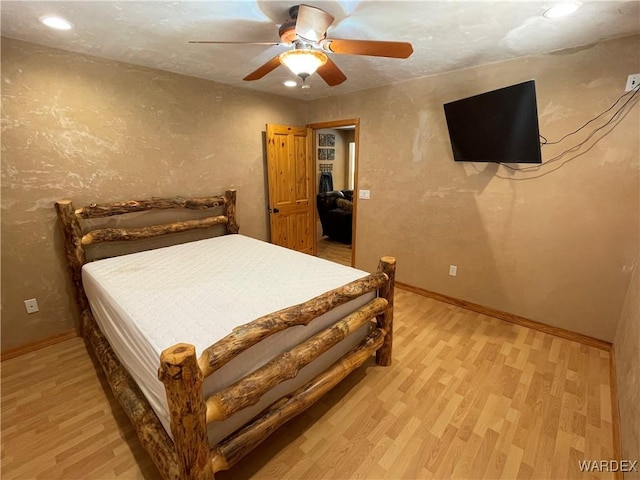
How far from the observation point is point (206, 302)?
174 centimetres

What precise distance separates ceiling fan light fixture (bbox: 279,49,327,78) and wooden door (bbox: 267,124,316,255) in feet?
7.00

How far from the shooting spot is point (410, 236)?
354 cm

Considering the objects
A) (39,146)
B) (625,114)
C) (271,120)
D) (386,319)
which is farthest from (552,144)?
(39,146)

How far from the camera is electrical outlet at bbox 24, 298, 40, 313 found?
2422 millimetres

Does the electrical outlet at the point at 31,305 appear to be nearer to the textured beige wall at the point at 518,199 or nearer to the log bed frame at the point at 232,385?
the log bed frame at the point at 232,385

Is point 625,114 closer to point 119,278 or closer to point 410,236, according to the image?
point 410,236

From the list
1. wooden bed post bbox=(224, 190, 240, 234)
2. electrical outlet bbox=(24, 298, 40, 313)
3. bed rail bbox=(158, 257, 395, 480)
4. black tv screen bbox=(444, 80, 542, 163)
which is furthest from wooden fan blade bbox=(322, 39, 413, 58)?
electrical outlet bbox=(24, 298, 40, 313)

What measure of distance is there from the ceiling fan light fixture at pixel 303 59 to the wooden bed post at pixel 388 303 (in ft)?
4.47

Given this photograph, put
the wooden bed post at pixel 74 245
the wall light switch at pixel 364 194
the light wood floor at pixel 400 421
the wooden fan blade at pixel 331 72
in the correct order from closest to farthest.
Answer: the light wood floor at pixel 400 421, the wooden fan blade at pixel 331 72, the wooden bed post at pixel 74 245, the wall light switch at pixel 364 194

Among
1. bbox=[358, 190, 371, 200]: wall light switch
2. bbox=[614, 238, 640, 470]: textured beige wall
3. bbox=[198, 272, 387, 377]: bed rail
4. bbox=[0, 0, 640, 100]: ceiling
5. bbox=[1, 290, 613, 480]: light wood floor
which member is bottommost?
bbox=[1, 290, 613, 480]: light wood floor

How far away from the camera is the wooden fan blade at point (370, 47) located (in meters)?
1.61

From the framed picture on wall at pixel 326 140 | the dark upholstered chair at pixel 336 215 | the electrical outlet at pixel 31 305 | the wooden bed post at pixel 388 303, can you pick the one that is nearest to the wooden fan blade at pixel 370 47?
the wooden bed post at pixel 388 303

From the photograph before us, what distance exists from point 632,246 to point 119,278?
3.97m

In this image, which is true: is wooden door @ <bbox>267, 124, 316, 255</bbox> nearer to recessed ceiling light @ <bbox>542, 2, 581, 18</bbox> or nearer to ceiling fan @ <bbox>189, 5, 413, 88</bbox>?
ceiling fan @ <bbox>189, 5, 413, 88</bbox>
